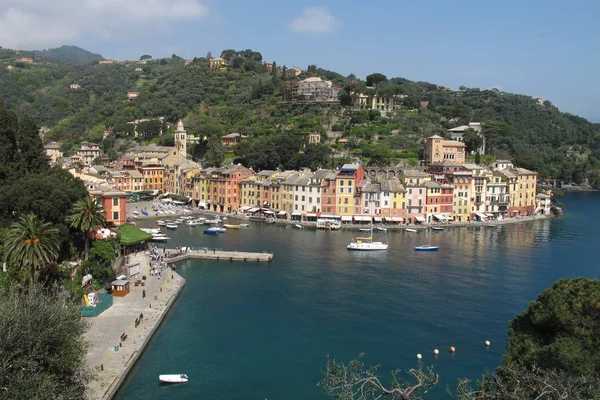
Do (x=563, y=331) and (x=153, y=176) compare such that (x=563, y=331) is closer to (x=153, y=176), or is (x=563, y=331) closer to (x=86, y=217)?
(x=86, y=217)

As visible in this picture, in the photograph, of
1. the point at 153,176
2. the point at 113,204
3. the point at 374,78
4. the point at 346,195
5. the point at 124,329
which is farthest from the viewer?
the point at 374,78

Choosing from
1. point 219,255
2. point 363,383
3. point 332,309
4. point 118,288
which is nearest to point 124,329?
point 118,288

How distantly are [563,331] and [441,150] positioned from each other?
184 ft

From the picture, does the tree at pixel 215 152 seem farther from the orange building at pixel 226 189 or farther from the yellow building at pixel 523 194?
the yellow building at pixel 523 194

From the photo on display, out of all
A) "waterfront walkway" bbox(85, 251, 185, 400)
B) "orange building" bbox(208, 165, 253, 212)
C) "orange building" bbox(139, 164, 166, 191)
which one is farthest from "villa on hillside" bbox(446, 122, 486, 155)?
"waterfront walkway" bbox(85, 251, 185, 400)

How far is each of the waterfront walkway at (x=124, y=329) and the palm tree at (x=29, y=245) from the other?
10.9 ft

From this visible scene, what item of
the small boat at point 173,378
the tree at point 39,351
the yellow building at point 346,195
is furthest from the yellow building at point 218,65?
the tree at point 39,351

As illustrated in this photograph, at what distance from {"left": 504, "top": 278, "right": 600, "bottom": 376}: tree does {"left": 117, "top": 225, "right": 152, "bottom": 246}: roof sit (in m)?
23.0

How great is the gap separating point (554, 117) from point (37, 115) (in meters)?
108

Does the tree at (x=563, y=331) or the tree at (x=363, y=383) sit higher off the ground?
the tree at (x=563, y=331)

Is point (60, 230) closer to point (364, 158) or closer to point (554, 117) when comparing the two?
point (364, 158)

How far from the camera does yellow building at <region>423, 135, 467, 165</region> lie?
69.6 meters

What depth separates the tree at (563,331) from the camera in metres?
14.4

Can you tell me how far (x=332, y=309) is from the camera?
95.7 feet
